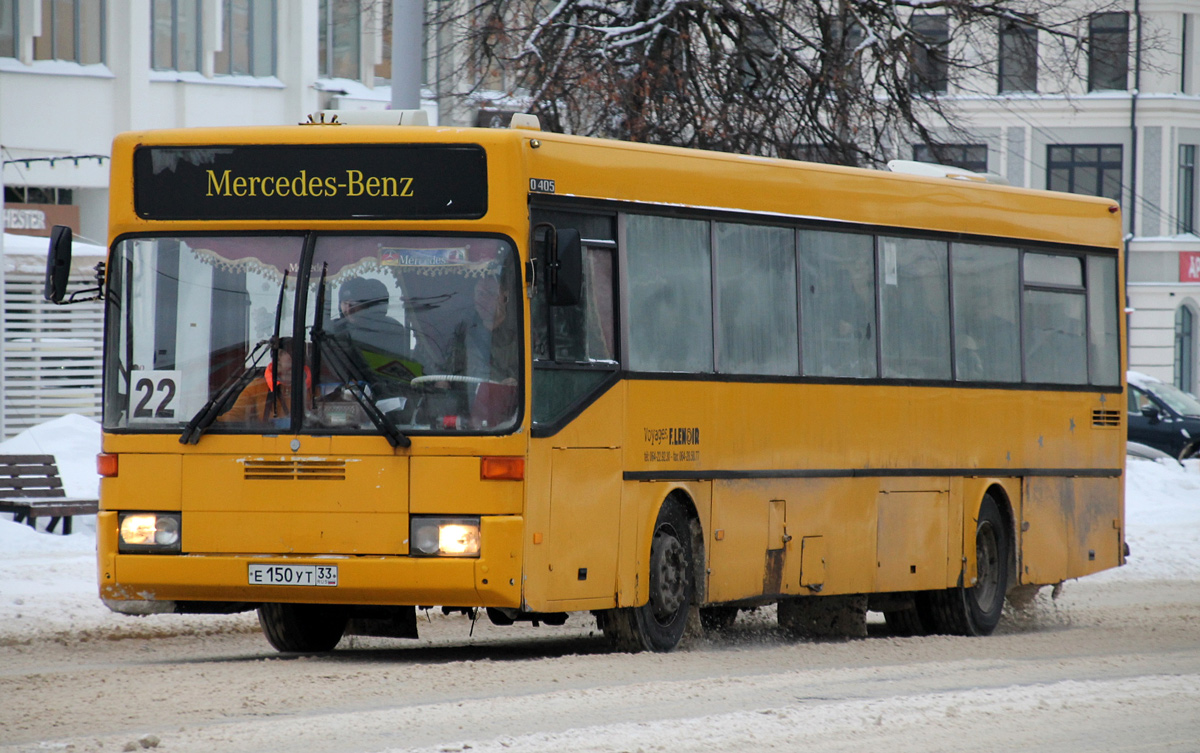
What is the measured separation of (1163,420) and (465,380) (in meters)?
30.2

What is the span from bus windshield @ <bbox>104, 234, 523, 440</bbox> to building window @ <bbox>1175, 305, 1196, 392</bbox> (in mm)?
46507

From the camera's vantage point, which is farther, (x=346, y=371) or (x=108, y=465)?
(x=108, y=465)

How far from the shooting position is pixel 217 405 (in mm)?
10727

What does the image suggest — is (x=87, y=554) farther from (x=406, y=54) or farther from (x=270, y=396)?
(x=270, y=396)

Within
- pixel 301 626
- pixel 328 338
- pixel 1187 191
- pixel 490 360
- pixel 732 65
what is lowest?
pixel 301 626

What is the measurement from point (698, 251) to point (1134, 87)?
4508 centimetres

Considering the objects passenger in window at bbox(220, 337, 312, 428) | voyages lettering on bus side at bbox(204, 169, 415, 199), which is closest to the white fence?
voyages lettering on bus side at bbox(204, 169, 415, 199)

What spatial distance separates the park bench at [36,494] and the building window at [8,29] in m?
11.4

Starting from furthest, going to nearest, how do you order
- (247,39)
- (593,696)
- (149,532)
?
(247,39) → (149,532) → (593,696)

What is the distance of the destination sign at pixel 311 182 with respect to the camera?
425 inches

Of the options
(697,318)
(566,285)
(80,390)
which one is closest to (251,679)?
(566,285)

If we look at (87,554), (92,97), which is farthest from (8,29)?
(87,554)

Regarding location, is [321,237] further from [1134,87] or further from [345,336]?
[1134,87]

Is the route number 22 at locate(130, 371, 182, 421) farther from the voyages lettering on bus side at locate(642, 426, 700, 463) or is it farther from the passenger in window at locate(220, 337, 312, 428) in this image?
the voyages lettering on bus side at locate(642, 426, 700, 463)
